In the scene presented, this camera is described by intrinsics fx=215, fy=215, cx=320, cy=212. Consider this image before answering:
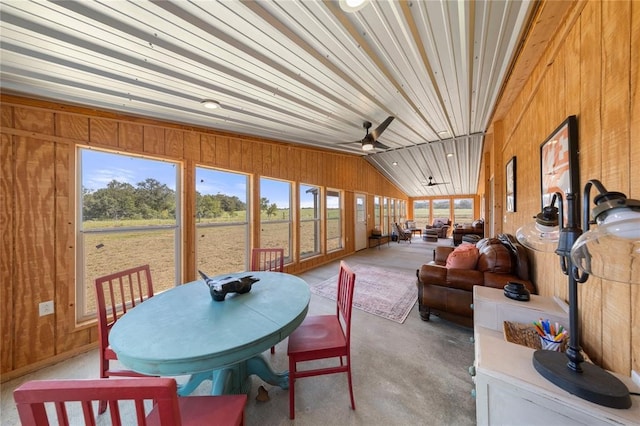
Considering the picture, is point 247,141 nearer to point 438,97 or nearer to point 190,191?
point 190,191

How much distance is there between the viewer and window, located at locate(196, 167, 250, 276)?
3.12 m

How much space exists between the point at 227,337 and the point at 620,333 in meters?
1.83

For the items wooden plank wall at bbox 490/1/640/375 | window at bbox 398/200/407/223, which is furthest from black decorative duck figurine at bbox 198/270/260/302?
window at bbox 398/200/407/223

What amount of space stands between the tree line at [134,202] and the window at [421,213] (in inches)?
479

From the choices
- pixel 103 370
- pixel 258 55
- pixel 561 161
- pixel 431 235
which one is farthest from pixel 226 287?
pixel 431 235

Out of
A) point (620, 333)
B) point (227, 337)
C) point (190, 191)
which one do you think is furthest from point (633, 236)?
point (190, 191)

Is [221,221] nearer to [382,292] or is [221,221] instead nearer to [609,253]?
[382,292]

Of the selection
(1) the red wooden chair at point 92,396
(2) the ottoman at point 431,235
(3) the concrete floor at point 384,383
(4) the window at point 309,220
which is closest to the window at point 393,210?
(2) the ottoman at point 431,235

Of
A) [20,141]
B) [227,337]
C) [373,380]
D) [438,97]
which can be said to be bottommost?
[373,380]

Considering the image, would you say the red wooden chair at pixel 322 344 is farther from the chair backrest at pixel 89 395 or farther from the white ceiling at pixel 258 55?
the white ceiling at pixel 258 55

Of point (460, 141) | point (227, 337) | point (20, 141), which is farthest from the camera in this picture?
point (460, 141)

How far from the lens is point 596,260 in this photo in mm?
707

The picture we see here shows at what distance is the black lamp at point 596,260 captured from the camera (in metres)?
0.61

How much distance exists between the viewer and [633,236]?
60cm
